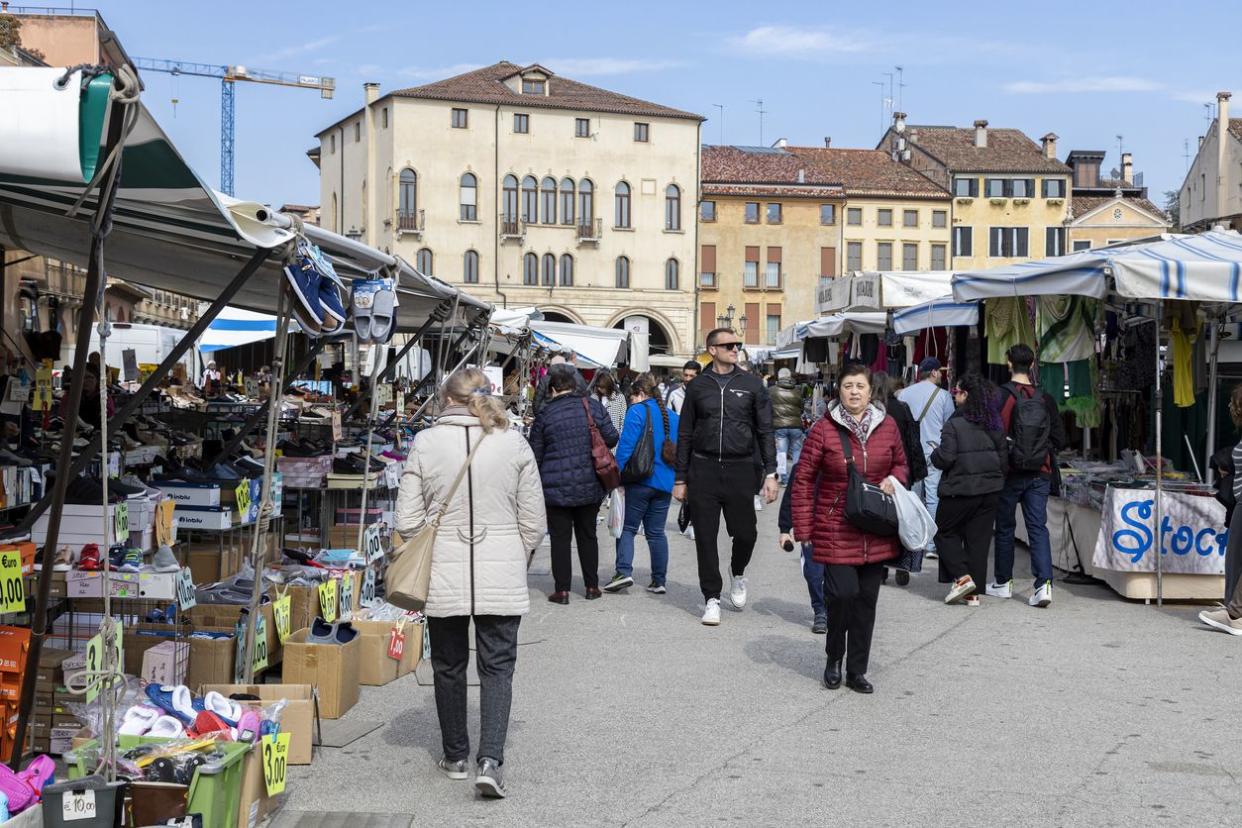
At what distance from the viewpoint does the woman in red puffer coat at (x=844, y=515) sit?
7.34 meters

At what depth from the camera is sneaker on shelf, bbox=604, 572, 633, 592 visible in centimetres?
1084

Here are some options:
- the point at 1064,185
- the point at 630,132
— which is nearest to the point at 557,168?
the point at 630,132

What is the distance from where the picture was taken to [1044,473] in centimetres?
1030

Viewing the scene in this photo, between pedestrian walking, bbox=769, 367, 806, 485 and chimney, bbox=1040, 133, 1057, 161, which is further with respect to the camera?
chimney, bbox=1040, 133, 1057, 161

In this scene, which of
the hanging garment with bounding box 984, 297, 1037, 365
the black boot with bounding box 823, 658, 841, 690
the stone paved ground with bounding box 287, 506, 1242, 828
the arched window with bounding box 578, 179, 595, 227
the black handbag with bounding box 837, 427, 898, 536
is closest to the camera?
the stone paved ground with bounding box 287, 506, 1242, 828

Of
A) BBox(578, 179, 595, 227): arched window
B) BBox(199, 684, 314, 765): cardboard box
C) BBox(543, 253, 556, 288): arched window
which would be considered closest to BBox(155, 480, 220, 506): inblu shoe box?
BBox(199, 684, 314, 765): cardboard box

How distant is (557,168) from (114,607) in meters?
63.2

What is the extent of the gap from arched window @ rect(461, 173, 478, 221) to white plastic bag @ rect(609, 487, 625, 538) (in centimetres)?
5713

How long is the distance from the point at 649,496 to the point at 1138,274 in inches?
153

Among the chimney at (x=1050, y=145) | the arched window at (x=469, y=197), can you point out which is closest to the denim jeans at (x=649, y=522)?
the arched window at (x=469, y=197)

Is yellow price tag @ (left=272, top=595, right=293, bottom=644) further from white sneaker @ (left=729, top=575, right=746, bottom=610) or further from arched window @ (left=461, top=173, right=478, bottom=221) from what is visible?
arched window @ (left=461, top=173, right=478, bottom=221)

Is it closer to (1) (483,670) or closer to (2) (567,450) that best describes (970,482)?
(2) (567,450)

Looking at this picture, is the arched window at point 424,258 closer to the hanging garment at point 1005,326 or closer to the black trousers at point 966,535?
the hanging garment at point 1005,326

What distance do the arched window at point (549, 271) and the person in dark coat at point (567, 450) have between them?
58.6 metres
